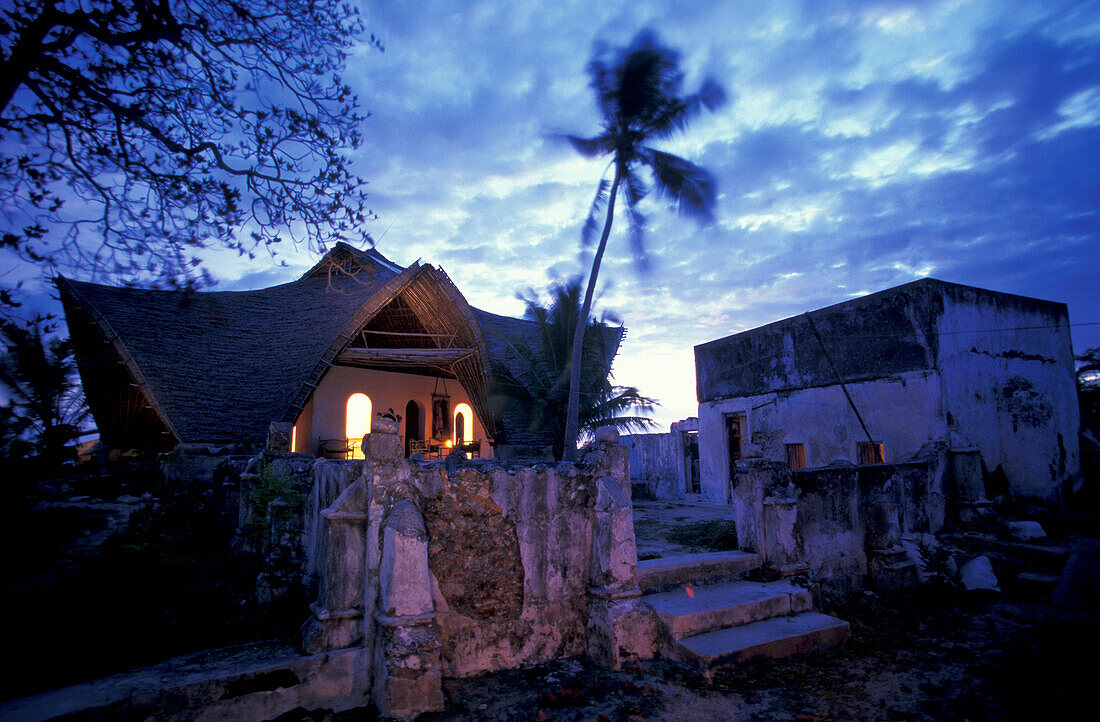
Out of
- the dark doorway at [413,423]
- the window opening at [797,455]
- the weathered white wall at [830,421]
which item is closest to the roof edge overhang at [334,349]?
the dark doorway at [413,423]

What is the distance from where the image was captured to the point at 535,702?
14.4 ft

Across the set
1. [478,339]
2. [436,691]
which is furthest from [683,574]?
[478,339]

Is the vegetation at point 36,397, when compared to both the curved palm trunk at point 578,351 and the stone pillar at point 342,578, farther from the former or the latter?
the curved palm trunk at point 578,351

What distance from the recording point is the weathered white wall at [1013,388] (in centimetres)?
1079

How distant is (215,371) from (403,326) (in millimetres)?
4931

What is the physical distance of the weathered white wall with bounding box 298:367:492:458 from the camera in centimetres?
1584

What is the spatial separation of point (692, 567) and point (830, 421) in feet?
25.5

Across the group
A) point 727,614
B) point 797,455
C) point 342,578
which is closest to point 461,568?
point 342,578

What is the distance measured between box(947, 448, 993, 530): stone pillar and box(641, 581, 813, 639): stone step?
5.55m

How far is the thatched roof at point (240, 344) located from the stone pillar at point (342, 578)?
7.90m

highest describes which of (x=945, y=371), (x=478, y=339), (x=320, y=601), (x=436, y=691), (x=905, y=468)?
(x=478, y=339)

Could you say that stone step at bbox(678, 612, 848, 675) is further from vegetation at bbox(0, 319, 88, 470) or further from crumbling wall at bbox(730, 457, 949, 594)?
vegetation at bbox(0, 319, 88, 470)

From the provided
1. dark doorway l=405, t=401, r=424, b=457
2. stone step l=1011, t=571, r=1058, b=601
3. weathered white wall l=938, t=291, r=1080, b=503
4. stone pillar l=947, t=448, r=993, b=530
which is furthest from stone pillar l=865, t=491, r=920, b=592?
dark doorway l=405, t=401, r=424, b=457

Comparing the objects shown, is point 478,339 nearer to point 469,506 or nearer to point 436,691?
point 469,506
